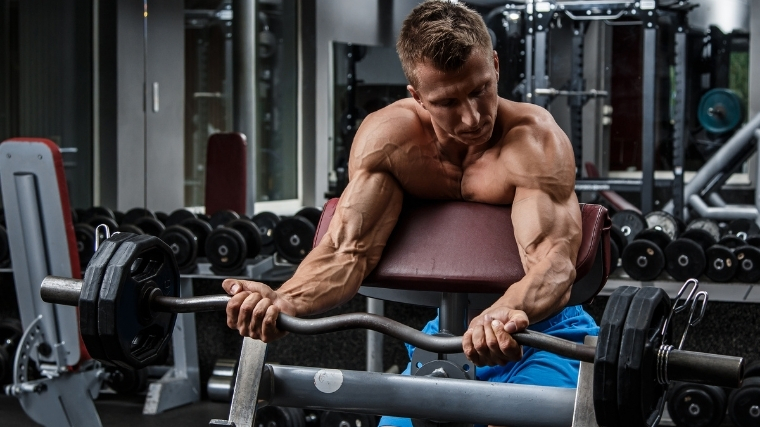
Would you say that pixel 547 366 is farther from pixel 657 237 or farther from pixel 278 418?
pixel 657 237

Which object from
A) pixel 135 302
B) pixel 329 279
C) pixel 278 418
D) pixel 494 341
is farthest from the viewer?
pixel 278 418

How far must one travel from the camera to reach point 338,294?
1640 millimetres

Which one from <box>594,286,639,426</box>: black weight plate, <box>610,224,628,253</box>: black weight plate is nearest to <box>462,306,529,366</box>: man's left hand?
<box>594,286,639,426</box>: black weight plate

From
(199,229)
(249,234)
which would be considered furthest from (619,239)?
(199,229)

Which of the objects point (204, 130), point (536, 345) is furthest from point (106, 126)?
point (536, 345)

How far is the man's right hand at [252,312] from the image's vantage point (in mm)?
1408

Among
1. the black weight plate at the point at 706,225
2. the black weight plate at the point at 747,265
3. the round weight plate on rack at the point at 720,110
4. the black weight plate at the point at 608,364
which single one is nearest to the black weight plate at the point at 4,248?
the black weight plate at the point at 747,265

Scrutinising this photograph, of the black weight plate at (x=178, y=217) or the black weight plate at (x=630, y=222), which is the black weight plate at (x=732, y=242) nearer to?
the black weight plate at (x=630, y=222)

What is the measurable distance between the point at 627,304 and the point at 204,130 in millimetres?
3957

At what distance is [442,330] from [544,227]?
27cm

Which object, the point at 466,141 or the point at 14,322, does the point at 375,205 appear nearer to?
the point at 466,141

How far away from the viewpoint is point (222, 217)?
4.22m

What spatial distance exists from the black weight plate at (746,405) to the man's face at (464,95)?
6.18ft

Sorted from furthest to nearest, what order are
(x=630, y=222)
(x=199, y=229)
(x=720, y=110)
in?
(x=720, y=110)
(x=630, y=222)
(x=199, y=229)
